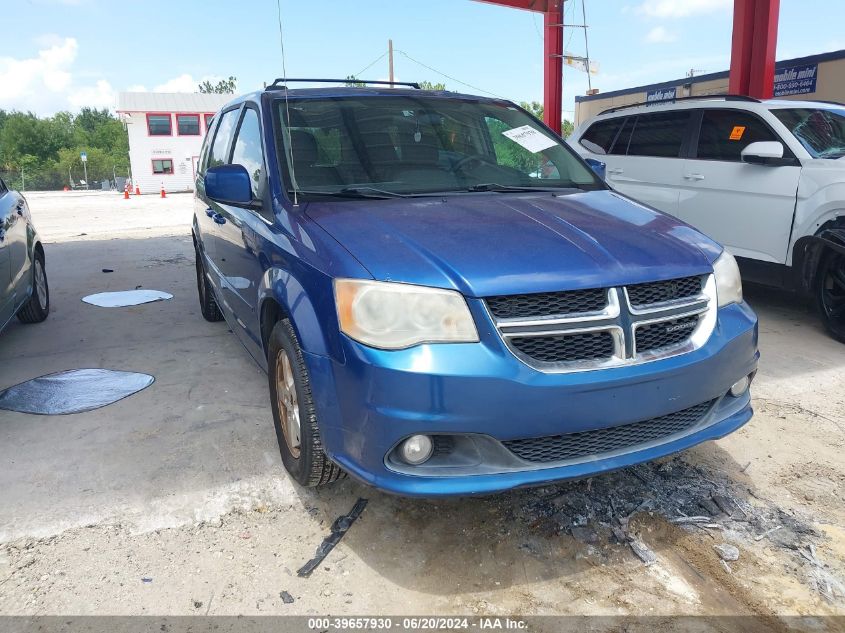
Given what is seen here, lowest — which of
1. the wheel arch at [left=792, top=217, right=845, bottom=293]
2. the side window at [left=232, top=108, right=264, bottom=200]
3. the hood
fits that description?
the wheel arch at [left=792, top=217, right=845, bottom=293]

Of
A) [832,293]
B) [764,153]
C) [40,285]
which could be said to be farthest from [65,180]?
[832,293]

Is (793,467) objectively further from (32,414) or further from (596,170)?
(32,414)

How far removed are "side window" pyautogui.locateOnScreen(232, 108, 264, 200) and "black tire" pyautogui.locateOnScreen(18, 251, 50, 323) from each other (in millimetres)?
3003

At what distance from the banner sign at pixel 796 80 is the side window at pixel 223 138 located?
1511cm

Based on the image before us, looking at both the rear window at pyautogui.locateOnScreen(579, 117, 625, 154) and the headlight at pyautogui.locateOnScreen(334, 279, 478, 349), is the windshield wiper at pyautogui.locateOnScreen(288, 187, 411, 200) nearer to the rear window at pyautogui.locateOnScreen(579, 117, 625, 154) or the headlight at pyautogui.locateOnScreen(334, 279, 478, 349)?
the headlight at pyautogui.locateOnScreen(334, 279, 478, 349)

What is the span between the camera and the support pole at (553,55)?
475 inches

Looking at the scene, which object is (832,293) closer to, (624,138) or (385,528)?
(624,138)

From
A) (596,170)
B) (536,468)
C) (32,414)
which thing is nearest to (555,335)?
(536,468)

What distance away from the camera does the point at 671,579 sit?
7.76 ft

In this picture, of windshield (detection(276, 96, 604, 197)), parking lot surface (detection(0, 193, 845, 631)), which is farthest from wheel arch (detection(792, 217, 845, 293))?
windshield (detection(276, 96, 604, 197))

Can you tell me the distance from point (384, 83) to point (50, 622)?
134 inches

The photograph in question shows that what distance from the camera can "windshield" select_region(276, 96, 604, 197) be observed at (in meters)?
3.16

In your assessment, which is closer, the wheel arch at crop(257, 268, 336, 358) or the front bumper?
the front bumper

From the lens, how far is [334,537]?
105 inches
